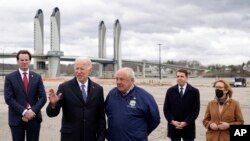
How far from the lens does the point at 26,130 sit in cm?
564

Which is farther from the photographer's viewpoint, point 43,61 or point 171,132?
point 43,61

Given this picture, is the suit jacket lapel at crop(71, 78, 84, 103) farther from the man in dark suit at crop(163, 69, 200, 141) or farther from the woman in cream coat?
the man in dark suit at crop(163, 69, 200, 141)

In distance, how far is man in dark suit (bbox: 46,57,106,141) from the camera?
4.61 m

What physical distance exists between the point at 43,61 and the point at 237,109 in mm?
108936

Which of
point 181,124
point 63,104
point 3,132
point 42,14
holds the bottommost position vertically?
point 3,132

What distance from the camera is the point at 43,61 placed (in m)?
112

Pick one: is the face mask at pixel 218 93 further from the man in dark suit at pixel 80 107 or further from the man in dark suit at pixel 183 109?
the man in dark suit at pixel 80 107

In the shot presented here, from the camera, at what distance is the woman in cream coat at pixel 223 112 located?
17.7ft

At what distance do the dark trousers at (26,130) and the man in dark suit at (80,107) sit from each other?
3.50ft

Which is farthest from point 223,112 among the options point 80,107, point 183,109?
point 80,107

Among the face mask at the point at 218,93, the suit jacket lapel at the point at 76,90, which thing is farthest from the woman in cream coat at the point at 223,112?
the suit jacket lapel at the point at 76,90

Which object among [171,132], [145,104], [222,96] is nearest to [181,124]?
[171,132]

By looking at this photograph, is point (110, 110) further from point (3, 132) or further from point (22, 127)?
point (3, 132)

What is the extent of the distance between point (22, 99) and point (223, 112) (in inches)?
103
